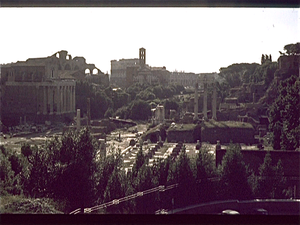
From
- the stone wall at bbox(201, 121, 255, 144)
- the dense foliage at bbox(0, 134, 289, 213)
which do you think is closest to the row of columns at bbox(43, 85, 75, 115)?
the stone wall at bbox(201, 121, 255, 144)

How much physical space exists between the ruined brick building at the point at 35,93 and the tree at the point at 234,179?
14295 millimetres

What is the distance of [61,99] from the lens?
20.9 meters

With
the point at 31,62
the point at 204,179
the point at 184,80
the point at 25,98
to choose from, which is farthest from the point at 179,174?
the point at 184,80

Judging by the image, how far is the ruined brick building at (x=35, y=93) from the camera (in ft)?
62.6

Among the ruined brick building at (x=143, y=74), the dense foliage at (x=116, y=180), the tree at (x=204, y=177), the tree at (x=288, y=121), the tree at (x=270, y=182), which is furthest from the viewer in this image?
the ruined brick building at (x=143, y=74)

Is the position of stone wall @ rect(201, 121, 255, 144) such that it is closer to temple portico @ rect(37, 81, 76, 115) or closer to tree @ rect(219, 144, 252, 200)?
temple portico @ rect(37, 81, 76, 115)

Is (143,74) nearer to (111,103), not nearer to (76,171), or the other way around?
(111,103)


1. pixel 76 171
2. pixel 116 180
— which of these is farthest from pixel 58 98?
pixel 76 171

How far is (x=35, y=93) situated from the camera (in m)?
20.2

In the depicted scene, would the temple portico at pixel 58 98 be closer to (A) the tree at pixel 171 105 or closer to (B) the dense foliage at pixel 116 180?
(A) the tree at pixel 171 105

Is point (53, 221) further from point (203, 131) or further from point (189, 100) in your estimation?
point (189, 100)

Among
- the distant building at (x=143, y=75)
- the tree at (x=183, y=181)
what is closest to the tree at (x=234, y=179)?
the tree at (x=183, y=181)

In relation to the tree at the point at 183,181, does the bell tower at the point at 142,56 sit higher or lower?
A: higher

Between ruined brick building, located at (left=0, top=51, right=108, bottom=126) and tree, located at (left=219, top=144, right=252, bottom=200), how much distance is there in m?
14.3
